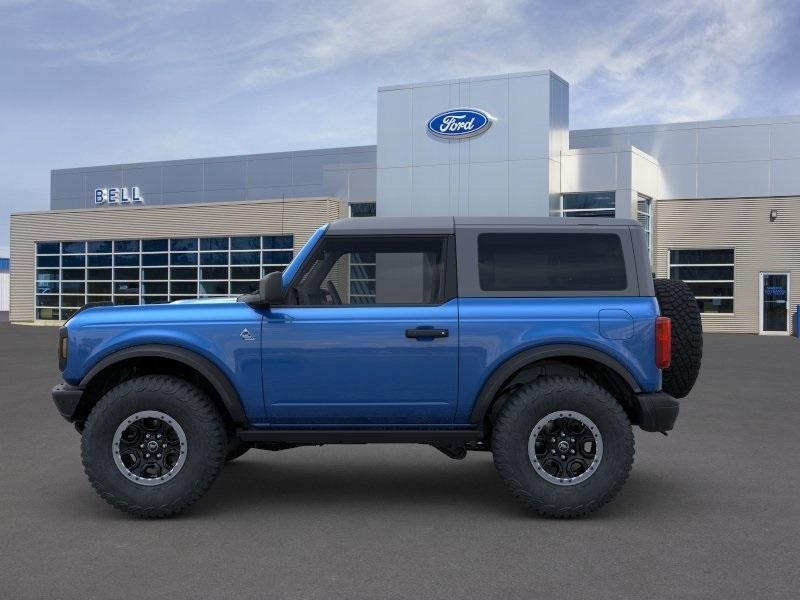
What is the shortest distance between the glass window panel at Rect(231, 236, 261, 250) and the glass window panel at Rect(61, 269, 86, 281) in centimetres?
804

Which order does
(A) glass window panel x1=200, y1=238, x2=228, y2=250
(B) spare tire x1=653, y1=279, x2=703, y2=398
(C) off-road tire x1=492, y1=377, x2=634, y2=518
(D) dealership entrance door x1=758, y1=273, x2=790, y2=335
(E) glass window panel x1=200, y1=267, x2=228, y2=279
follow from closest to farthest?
(C) off-road tire x1=492, y1=377, x2=634, y2=518, (B) spare tire x1=653, y1=279, x2=703, y2=398, (D) dealership entrance door x1=758, y1=273, x2=790, y2=335, (E) glass window panel x1=200, y1=267, x2=228, y2=279, (A) glass window panel x1=200, y1=238, x2=228, y2=250

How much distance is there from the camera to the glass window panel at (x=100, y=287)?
4006 cm

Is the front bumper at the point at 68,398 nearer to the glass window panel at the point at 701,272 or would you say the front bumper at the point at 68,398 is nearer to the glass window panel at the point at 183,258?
the glass window panel at the point at 701,272

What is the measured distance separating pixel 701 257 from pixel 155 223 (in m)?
22.6

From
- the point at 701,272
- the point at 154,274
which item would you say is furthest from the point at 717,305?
the point at 154,274

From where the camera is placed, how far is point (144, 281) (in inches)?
1550

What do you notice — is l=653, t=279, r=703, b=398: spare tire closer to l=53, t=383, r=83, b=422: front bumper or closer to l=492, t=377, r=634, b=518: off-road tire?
l=492, t=377, r=634, b=518: off-road tire

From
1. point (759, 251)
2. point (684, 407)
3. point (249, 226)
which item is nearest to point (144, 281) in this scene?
point (249, 226)

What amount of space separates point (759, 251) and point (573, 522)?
98.2 ft

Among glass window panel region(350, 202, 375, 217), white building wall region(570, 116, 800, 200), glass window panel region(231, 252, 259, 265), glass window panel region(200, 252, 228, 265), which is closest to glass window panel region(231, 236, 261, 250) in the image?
glass window panel region(231, 252, 259, 265)

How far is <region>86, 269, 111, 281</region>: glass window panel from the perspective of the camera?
40.0 m

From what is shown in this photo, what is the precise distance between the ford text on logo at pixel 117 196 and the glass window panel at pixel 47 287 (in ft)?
36.8

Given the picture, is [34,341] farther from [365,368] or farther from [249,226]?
[365,368]

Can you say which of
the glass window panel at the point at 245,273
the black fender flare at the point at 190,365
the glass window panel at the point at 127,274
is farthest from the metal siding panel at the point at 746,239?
the black fender flare at the point at 190,365
